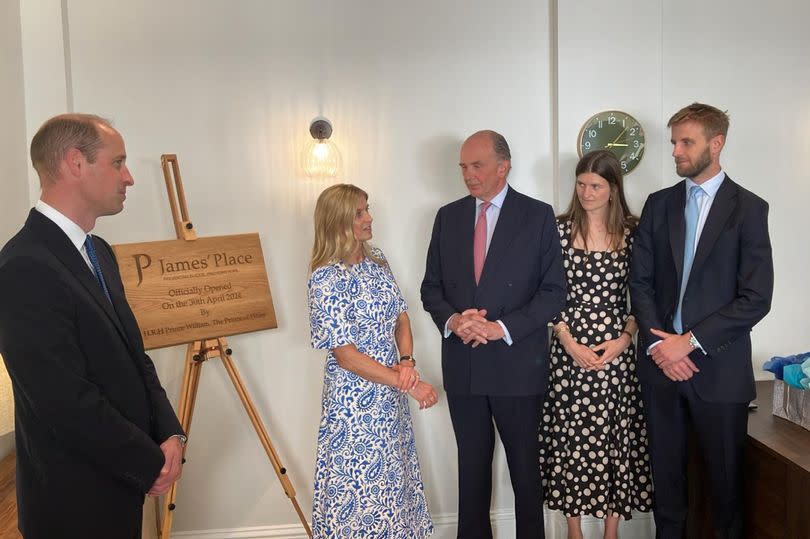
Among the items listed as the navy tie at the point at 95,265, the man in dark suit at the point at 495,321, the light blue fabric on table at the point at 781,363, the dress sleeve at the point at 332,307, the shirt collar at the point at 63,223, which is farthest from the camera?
the man in dark suit at the point at 495,321

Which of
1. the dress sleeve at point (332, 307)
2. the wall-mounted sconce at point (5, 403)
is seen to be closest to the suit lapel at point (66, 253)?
the wall-mounted sconce at point (5, 403)

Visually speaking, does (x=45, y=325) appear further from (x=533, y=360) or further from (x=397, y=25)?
(x=397, y=25)

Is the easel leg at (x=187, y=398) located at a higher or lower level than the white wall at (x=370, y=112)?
lower

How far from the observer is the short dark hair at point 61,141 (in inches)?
67.1

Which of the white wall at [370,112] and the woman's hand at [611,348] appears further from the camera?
the white wall at [370,112]

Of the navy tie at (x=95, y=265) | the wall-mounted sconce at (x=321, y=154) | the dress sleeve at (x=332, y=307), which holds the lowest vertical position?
the dress sleeve at (x=332, y=307)

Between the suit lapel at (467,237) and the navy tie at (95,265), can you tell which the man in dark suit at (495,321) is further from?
the navy tie at (95,265)

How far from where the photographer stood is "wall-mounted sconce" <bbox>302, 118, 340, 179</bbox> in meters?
3.33

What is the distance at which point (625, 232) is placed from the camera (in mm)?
2957

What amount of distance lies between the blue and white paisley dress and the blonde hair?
43 millimetres

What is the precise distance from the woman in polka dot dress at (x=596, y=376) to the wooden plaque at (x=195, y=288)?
1.34 metres

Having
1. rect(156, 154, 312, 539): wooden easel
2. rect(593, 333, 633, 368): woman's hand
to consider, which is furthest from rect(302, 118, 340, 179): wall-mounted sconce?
rect(593, 333, 633, 368): woman's hand

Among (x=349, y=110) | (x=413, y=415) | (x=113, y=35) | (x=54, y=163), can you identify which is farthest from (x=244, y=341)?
(x=54, y=163)

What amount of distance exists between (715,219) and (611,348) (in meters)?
0.68
